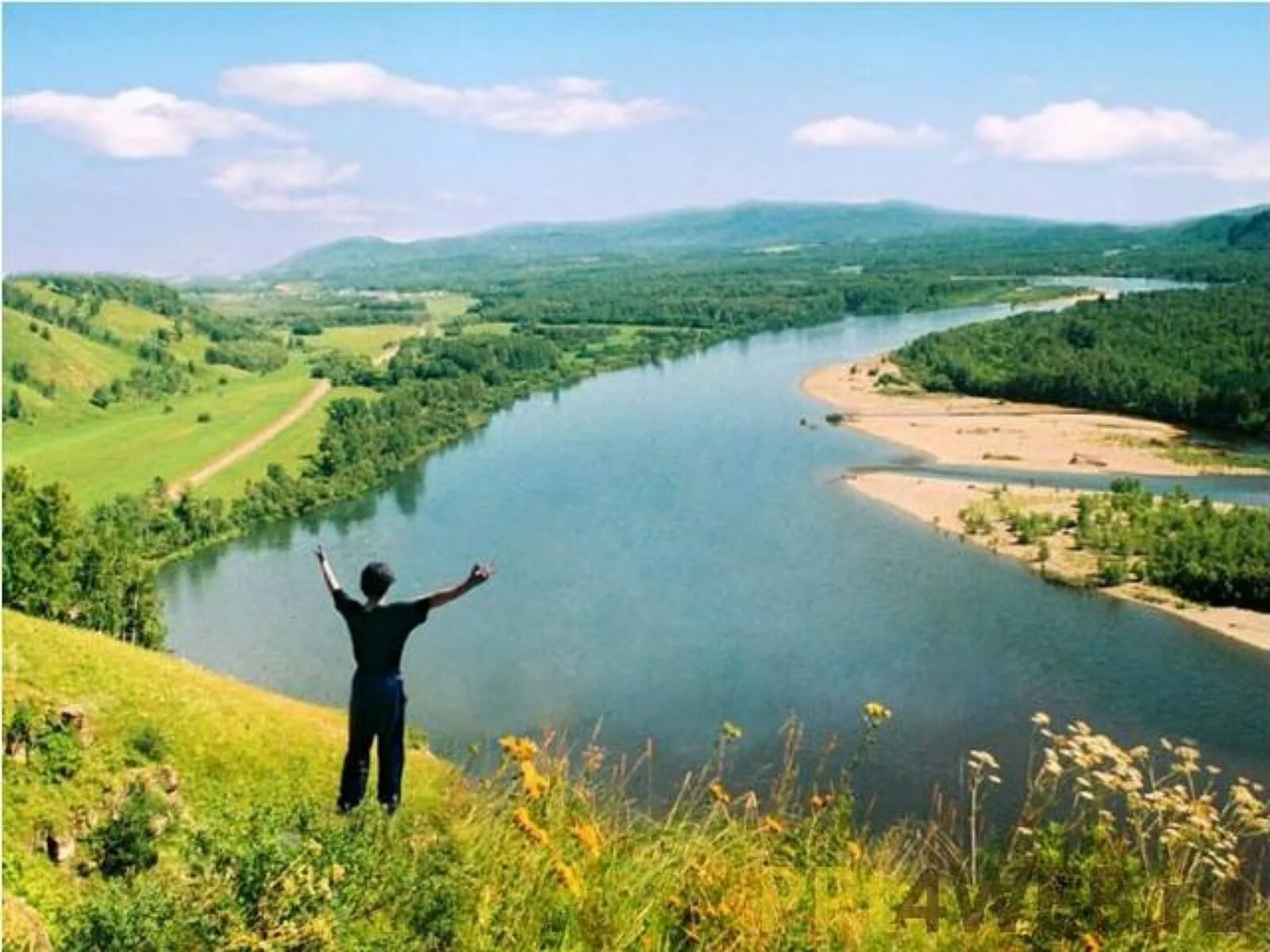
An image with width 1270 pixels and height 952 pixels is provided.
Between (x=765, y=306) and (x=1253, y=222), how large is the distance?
9075 cm

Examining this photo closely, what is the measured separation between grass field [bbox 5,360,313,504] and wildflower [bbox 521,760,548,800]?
6431 cm

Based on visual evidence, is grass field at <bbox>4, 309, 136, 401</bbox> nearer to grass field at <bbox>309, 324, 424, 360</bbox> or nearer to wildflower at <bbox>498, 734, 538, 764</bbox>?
grass field at <bbox>309, 324, 424, 360</bbox>

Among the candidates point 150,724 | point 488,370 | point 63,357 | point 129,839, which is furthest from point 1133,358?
point 63,357

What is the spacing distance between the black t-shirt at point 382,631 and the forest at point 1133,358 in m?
75.6

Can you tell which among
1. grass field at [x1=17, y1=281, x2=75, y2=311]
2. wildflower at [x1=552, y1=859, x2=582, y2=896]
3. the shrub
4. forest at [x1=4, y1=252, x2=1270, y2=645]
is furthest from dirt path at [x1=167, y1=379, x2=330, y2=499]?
wildflower at [x1=552, y1=859, x2=582, y2=896]

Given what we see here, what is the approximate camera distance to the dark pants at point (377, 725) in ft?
22.6

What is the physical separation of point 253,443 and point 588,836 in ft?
261

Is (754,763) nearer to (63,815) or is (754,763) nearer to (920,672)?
(920,672)

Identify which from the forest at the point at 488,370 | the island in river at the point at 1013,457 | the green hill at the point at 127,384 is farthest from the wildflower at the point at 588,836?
the green hill at the point at 127,384

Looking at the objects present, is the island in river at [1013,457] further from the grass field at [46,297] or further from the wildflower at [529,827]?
the grass field at [46,297]

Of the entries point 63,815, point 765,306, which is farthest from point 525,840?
point 765,306

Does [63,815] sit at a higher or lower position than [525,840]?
lower

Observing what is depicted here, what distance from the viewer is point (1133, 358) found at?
86188 mm

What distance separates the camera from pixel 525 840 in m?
5.77
